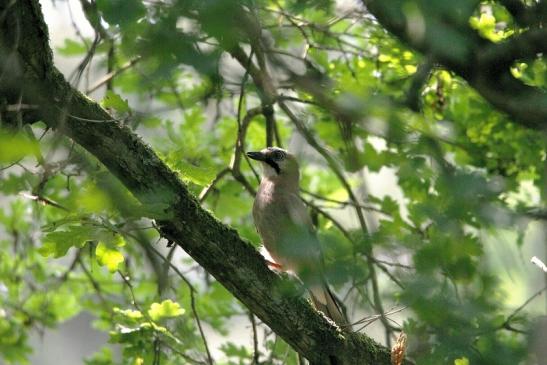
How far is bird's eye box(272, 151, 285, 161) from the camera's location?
644 cm

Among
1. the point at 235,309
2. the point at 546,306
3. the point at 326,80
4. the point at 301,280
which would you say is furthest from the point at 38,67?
the point at 235,309

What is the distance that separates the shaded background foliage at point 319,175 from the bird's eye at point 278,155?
10.2 inches

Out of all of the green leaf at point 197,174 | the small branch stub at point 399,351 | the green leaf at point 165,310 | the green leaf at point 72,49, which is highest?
the green leaf at point 72,49

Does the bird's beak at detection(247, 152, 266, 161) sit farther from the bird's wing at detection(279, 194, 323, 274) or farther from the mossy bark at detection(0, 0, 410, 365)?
the bird's wing at detection(279, 194, 323, 274)

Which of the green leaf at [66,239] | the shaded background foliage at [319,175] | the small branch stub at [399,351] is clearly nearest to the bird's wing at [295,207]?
the shaded background foliage at [319,175]

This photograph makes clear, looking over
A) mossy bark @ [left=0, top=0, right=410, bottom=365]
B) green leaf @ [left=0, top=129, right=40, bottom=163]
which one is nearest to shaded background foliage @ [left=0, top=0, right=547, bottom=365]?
green leaf @ [left=0, top=129, right=40, bottom=163]

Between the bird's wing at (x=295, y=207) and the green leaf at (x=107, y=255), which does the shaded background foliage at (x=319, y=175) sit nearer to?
the green leaf at (x=107, y=255)

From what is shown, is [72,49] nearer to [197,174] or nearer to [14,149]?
[197,174]

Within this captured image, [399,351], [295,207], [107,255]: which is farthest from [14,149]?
[295,207]

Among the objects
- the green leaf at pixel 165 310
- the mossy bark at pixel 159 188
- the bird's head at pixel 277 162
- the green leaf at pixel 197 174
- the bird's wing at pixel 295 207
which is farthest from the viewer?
the bird's head at pixel 277 162

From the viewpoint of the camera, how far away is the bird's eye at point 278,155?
644 centimetres

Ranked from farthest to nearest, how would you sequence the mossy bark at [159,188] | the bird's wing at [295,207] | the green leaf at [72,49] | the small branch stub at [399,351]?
the green leaf at [72,49], the bird's wing at [295,207], the small branch stub at [399,351], the mossy bark at [159,188]

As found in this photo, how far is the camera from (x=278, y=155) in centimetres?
649

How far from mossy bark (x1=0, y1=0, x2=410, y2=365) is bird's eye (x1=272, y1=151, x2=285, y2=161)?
2.17 meters
